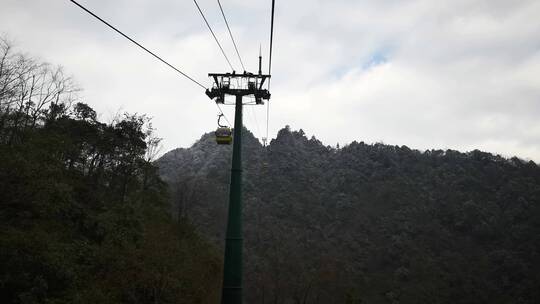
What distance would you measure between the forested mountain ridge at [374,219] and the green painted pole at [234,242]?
137ft

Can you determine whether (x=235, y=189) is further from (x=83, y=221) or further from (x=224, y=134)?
(x=83, y=221)

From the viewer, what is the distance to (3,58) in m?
25.1

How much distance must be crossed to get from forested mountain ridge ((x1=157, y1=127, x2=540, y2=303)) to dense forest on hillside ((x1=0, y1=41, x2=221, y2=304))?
22284 mm

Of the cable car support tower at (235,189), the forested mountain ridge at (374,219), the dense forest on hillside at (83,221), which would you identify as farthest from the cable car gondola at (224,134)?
the forested mountain ridge at (374,219)

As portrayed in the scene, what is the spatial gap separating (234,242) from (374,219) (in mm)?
108351

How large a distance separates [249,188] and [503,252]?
60695 millimetres

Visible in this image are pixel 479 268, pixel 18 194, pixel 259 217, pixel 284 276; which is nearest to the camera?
pixel 18 194

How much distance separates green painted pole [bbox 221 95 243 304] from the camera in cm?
1352

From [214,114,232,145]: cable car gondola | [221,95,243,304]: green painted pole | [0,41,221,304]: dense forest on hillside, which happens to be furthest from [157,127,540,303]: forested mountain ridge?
[221,95,243,304]: green painted pole

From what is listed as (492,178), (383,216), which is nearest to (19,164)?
(383,216)

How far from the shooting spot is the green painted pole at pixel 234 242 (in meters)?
13.5

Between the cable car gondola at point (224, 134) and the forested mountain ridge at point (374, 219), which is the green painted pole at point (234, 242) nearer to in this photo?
the cable car gondola at point (224, 134)

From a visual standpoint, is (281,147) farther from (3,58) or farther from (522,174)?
(3,58)

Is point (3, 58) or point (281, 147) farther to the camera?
point (281, 147)
